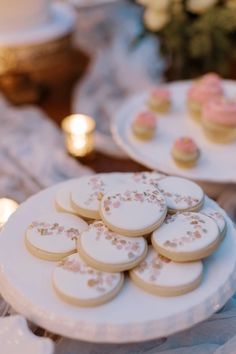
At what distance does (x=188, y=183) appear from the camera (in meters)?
1.06

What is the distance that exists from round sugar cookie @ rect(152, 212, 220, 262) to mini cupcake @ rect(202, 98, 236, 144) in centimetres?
54

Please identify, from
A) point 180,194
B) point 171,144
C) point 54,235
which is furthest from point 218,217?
point 171,144

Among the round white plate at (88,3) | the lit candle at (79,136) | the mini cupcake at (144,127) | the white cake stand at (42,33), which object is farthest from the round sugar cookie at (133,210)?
the round white plate at (88,3)

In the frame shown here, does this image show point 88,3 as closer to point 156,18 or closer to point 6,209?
point 156,18

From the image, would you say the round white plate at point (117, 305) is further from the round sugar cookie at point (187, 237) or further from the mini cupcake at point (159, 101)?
the mini cupcake at point (159, 101)

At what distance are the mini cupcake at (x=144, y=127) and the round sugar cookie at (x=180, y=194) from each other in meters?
0.40

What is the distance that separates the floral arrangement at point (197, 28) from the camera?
5.81 ft

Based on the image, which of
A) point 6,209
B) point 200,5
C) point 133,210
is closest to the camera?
point 133,210

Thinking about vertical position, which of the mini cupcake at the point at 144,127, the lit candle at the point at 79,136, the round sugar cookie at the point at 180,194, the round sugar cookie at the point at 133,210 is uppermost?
the round sugar cookie at the point at 133,210

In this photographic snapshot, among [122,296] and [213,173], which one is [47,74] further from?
[122,296]

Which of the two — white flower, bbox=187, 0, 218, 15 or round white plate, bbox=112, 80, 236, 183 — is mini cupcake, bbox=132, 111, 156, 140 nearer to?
round white plate, bbox=112, 80, 236, 183

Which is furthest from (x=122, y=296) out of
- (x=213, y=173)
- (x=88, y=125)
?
(x=88, y=125)

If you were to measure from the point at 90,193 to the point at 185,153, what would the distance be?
1.24 ft

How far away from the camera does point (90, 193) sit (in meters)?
1.02
